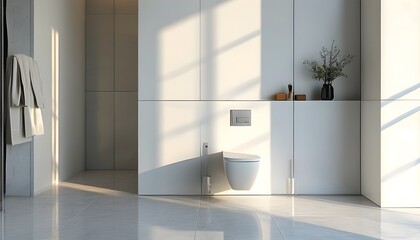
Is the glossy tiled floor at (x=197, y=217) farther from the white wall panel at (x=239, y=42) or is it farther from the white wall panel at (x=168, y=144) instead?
the white wall panel at (x=239, y=42)

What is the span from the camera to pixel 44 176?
5324 millimetres

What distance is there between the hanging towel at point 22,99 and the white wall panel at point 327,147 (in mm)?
2649

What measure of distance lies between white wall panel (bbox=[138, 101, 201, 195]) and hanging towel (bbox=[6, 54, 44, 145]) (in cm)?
106

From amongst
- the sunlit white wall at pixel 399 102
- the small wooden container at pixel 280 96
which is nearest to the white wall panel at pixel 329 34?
the small wooden container at pixel 280 96

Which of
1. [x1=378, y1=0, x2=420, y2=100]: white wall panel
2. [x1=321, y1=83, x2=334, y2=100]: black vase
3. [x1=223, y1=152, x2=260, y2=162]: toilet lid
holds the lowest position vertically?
[x1=223, y1=152, x2=260, y2=162]: toilet lid

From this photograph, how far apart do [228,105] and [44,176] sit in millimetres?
2175

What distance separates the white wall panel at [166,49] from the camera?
4.97 metres

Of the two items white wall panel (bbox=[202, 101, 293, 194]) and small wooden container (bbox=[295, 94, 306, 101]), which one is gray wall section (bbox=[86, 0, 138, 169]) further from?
small wooden container (bbox=[295, 94, 306, 101])

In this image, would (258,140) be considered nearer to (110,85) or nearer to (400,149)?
(400,149)

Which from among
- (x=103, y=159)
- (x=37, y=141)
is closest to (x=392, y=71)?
(x=37, y=141)

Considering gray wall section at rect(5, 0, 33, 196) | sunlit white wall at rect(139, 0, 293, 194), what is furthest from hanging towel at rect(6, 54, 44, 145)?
sunlit white wall at rect(139, 0, 293, 194)

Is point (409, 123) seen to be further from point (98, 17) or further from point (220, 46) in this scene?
point (98, 17)

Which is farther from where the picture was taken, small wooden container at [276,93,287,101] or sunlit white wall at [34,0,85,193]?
sunlit white wall at [34,0,85,193]

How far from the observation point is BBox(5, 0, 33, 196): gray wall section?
4891 millimetres
